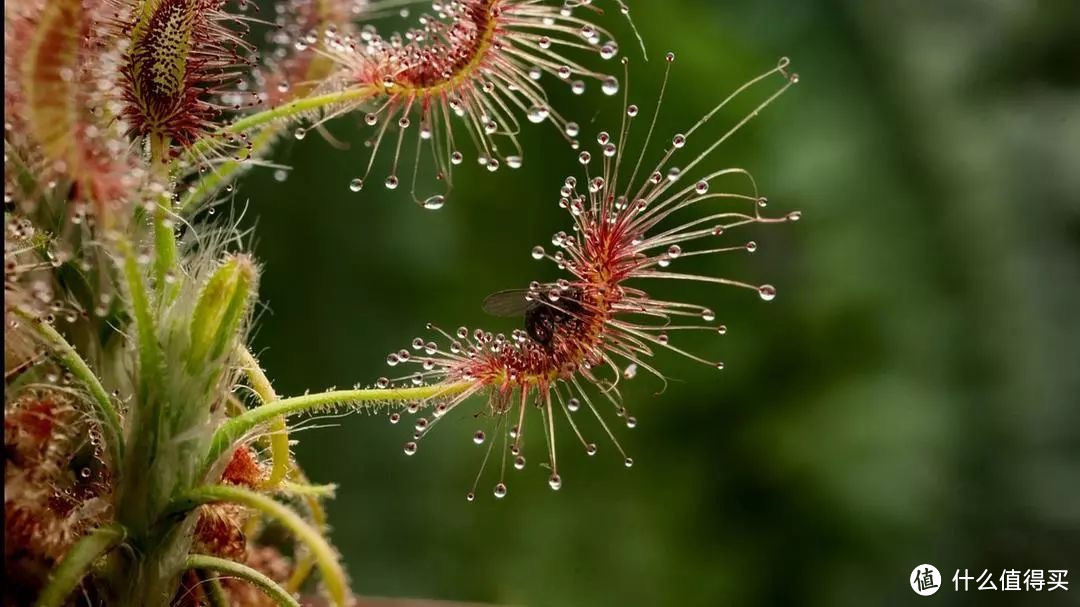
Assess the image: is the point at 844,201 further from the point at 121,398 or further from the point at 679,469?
the point at 121,398

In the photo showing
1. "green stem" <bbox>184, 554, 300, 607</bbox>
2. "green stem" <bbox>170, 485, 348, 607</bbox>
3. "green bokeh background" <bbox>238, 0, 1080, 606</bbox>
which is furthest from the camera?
"green bokeh background" <bbox>238, 0, 1080, 606</bbox>

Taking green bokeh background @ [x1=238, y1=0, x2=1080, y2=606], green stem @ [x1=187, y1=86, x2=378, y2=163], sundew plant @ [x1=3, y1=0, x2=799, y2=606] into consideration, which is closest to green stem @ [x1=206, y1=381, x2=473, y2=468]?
sundew plant @ [x1=3, y1=0, x2=799, y2=606]

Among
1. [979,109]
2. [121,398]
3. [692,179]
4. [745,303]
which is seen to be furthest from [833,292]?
[121,398]

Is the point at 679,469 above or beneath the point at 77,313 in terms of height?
above

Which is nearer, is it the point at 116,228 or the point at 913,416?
the point at 116,228

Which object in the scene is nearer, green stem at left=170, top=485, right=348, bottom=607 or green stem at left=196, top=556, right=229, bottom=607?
green stem at left=170, top=485, right=348, bottom=607

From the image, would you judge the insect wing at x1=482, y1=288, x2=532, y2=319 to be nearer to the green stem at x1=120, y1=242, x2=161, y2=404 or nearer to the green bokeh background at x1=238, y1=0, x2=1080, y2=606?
the green stem at x1=120, y1=242, x2=161, y2=404

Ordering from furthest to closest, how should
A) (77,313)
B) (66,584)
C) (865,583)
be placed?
(865,583)
(77,313)
(66,584)
